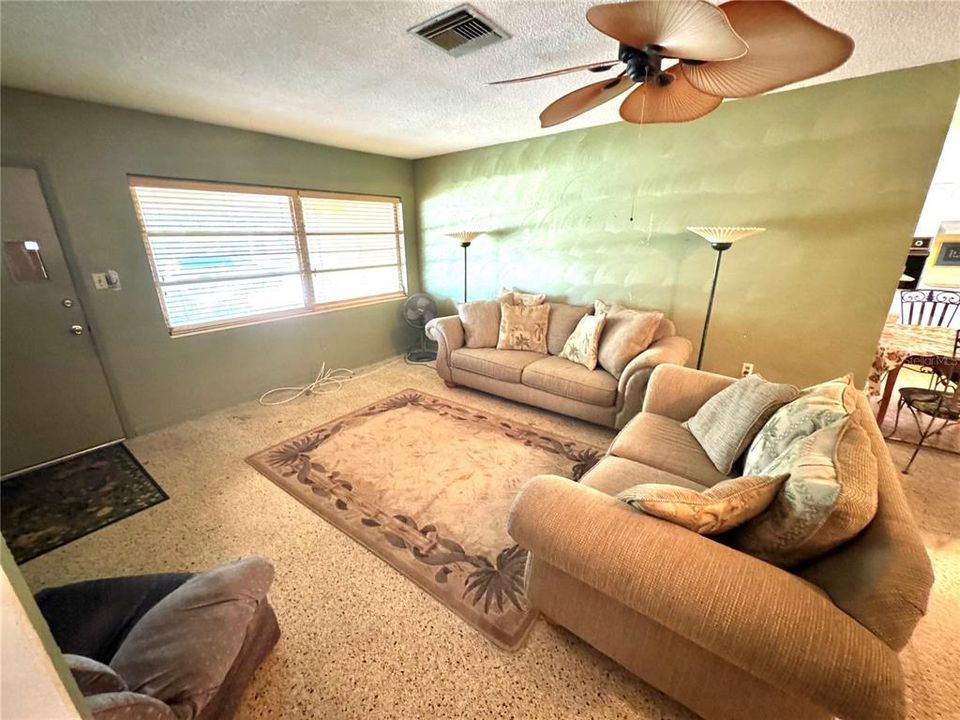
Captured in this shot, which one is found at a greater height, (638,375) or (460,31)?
(460,31)

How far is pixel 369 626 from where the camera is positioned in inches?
56.4

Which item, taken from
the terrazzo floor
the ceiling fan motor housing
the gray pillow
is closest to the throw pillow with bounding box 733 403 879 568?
the terrazzo floor

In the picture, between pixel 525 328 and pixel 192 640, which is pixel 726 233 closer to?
pixel 525 328

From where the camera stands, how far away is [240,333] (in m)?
3.23

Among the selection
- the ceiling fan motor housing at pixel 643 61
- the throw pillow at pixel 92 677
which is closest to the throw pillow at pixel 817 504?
the ceiling fan motor housing at pixel 643 61

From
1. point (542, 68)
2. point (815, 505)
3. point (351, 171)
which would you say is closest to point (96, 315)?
point (351, 171)

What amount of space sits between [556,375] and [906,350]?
211cm

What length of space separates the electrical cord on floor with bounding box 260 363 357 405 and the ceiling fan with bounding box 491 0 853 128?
10.7ft

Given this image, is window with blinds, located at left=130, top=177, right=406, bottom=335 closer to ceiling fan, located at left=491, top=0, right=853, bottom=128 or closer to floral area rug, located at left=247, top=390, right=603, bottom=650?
floral area rug, located at left=247, top=390, right=603, bottom=650

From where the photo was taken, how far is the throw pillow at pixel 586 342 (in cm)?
296

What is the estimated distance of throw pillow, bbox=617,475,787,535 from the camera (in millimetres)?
1034

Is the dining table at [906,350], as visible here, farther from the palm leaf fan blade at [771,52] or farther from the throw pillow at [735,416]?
the palm leaf fan blade at [771,52]

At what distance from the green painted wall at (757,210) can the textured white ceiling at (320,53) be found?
33 cm

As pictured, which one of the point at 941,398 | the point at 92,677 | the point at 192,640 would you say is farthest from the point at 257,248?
the point at 941,398
